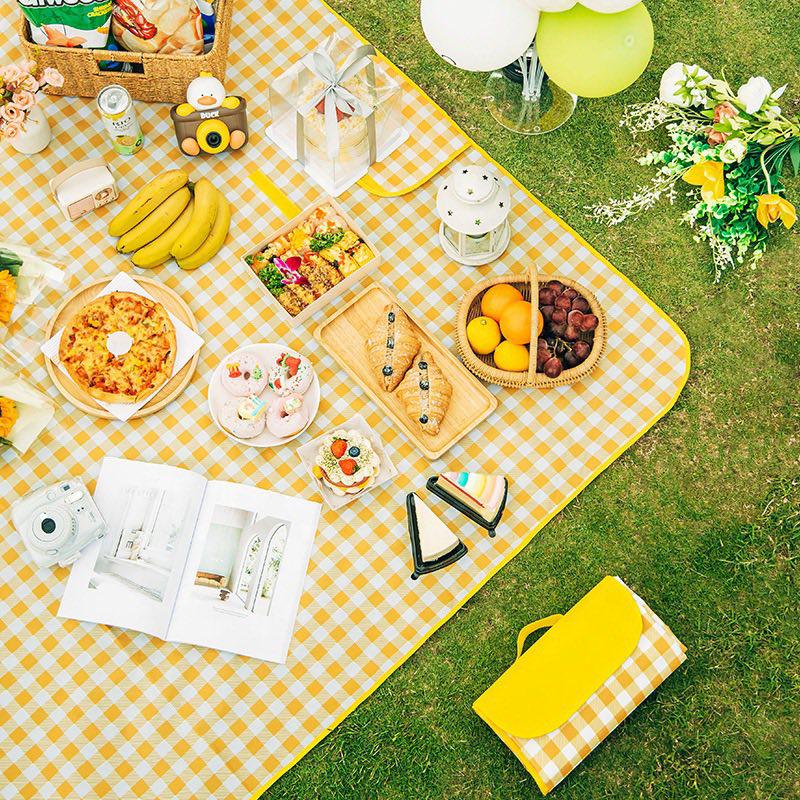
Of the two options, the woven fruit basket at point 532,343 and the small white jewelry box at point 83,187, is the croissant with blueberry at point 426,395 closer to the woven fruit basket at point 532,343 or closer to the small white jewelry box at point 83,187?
the woven fruit basket at point 532,343

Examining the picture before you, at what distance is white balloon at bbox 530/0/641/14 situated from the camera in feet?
6.57

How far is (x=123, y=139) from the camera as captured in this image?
8.66ft

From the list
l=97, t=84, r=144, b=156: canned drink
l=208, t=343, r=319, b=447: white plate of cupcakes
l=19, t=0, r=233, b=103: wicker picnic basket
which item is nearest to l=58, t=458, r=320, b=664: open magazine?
l=208, t=343, r=319, b=447: white plate of cupcakes

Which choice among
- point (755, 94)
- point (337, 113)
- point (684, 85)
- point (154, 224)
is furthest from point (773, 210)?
point (154, 224)

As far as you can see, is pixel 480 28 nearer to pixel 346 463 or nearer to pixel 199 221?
pixel 199 221

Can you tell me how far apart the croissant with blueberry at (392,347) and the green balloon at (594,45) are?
73 centimetres

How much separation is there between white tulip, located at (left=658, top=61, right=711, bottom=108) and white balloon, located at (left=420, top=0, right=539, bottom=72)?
628 mm

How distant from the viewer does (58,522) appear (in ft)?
7.65

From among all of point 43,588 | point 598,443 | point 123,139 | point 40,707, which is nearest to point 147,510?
point 43,588

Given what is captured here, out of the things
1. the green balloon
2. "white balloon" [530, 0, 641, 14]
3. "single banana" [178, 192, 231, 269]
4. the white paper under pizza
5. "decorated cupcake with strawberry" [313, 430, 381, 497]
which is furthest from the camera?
"single banana" [178, 192, 231, 269]

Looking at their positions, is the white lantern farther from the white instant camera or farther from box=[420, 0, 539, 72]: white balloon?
the white instant camera

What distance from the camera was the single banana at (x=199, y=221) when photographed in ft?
8.39

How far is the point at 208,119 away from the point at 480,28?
0.89 meters

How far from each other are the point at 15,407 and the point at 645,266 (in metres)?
1.78
